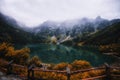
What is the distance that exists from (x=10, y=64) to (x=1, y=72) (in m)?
1.80

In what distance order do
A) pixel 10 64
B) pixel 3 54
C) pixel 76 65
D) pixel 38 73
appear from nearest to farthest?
1. pixel 10 64
2. pixel 38 73
3. pixel 3 54
4. pixel 76 65

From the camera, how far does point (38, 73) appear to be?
77.8ft

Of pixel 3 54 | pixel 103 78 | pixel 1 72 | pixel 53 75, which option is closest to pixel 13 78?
pixel 1 72

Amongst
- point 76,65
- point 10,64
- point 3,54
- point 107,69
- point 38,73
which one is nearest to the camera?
point 107,69

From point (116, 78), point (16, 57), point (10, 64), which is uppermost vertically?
point (16, 57)

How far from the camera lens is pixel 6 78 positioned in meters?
20.0

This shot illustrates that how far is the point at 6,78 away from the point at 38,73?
473 centimetres

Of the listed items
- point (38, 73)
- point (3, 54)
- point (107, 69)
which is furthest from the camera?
point (3, 54)

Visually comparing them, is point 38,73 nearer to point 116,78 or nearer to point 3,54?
point 116,78

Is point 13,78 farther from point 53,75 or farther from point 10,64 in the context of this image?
point 53,75

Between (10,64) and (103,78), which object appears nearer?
(103,78)

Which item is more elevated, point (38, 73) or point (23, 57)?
point (23, 57)

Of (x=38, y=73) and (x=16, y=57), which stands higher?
(x=16, y=57)

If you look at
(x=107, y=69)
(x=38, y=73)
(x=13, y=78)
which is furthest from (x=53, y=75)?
(x=107, y=69)
